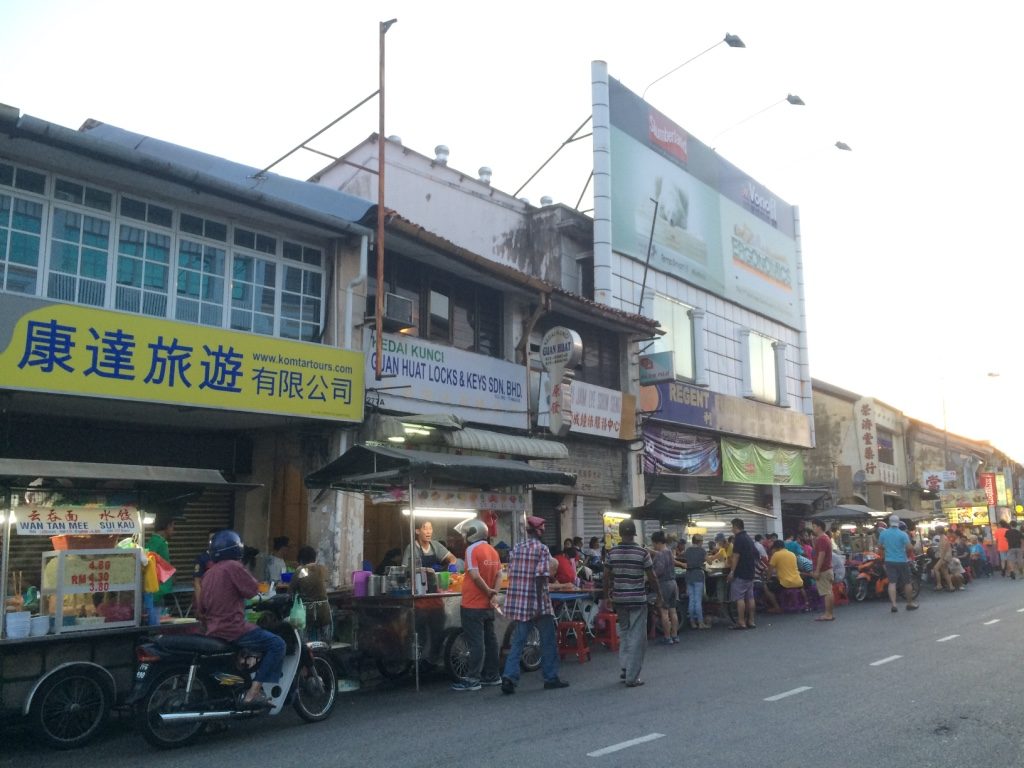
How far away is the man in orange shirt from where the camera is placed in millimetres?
9906

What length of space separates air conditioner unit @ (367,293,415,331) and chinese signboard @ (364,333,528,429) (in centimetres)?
21

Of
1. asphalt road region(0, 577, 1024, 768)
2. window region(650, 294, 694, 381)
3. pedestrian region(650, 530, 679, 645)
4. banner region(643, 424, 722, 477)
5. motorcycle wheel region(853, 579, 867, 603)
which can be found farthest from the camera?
window region(650, 294, 694, 381)

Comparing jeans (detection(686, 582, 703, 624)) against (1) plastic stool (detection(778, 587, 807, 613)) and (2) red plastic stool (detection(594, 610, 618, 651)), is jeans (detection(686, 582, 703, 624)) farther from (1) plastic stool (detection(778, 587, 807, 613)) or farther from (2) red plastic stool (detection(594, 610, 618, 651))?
(1) plastic stool (detection(778, 587, 807, 613))

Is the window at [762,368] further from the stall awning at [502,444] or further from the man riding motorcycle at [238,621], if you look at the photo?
the man riding motorcycle at [238,621]

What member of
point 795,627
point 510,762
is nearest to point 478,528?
point 510,762

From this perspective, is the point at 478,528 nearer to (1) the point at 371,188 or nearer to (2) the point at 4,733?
(2) the point at 4,733

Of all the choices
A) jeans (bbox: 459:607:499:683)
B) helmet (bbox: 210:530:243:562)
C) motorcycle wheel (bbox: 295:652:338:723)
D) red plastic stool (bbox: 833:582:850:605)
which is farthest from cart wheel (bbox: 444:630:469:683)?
red plastic stool (bbox: 833:582:850:605)

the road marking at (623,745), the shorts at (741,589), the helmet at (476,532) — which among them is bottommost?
the road marking at (623,745)

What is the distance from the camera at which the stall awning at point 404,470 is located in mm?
10609

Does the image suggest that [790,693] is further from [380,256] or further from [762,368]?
[762,368]

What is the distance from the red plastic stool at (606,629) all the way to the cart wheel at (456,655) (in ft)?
11.2

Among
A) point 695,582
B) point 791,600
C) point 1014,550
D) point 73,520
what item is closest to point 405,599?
point 73,520

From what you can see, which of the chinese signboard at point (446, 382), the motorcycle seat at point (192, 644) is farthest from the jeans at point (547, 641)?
the chinese signboard at point (446, 382)

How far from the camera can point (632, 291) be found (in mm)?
22359
